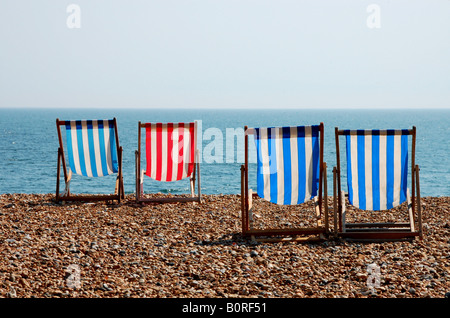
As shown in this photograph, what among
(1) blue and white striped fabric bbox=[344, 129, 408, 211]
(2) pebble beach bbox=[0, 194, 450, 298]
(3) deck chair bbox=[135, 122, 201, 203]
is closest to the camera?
(2) pebble beach bbox=[0, 194, 450, 298]

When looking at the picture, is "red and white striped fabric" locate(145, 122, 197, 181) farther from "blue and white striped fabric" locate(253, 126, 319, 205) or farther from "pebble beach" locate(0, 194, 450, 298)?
"blue and white striped fabric" locate(253, 126, 319, 205)

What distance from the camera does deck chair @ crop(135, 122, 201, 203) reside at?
6.84 metres

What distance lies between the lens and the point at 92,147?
6895mm

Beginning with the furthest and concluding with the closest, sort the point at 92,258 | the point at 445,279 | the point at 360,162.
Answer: the point at 360,162
the point at 92,258
the point at 445,279

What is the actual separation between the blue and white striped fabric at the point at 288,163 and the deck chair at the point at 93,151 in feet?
7.77

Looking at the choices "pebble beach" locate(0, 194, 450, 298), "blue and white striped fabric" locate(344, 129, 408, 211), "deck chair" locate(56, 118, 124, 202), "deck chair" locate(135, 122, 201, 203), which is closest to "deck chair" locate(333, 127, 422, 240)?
"blue and white striped fabric" locate(344, 129, 408, 211)

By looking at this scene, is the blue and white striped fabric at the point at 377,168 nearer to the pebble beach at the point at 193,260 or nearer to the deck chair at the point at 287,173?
the deck chair at the point at 287,173

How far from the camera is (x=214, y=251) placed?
4734 millimetres

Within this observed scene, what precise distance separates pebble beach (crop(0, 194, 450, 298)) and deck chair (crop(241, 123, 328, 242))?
15cm

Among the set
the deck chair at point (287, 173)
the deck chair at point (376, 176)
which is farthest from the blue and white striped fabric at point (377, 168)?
the deck chair at point (287, 173)

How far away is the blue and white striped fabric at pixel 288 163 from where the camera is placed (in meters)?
5.07
